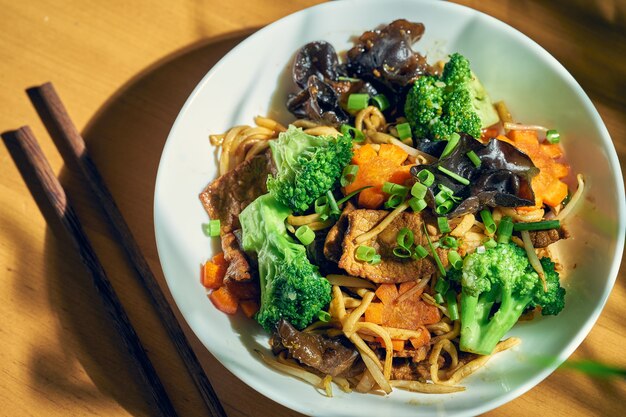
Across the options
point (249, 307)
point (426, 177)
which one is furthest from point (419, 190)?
point (249, 307)

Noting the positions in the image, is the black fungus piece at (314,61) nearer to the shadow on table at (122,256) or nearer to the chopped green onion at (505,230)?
the shadow on table at (122,256)

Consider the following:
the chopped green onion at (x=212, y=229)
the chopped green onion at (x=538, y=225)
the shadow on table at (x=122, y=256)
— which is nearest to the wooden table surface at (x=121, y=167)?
the shadow on table at (x=122, y=256)

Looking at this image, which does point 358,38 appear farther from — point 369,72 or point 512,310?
point 512,310

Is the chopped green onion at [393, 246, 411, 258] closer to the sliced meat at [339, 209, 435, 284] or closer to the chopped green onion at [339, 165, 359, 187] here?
the sliced meat at [339, 209, 435, 284]

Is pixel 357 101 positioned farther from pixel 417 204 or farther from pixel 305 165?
pixel 417 204

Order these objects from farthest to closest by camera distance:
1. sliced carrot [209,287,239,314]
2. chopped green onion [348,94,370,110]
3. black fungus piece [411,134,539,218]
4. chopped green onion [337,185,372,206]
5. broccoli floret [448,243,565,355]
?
chopped green onion [348,94,370,110] → sliced carrot [209,287,239,314] → chopped green onion [337,185,372,206] → black fungus piece [411,134,539,218] → broccoli floret [448,243,565,355]

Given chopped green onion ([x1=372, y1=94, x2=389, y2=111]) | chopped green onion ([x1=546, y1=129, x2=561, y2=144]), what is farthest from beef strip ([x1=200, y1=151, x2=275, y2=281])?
chopped green onion ([x1=546, y1=129, x2=561, y2=144])

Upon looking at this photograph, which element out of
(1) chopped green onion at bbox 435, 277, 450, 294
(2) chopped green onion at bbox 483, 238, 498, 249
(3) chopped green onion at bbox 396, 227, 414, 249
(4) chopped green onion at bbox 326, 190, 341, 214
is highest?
(4) chopped green onion at bbox 326, 190, 341, 214

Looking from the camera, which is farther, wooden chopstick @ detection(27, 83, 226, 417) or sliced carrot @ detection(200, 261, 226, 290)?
wooden chopstick @ detection(27, 83, 226, 417)
